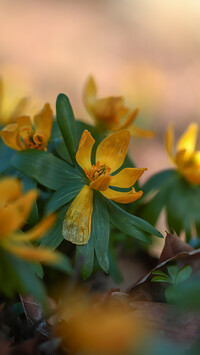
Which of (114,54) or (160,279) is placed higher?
(114,54)

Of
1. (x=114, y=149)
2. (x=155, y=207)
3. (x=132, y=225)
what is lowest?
(x=155, y=207)

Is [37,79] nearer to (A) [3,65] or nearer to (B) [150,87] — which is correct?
(A) [3,65]

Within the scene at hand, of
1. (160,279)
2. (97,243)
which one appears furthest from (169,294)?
(97,243)

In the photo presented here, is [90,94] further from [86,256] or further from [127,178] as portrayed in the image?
[86,256]

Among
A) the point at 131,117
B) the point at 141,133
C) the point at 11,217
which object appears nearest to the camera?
the point at 11,217

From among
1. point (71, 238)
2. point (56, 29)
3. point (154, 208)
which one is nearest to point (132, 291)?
point (71, 238)

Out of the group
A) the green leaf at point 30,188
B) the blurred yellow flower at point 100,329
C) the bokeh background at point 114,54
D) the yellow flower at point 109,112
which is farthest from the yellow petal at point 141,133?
the bokeh background at point 114,54

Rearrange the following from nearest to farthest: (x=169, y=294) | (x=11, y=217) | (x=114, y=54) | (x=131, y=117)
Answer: (x=11, y=217) → (x=169, y=294) → (x=131, y=117) → (x=114, y=54)

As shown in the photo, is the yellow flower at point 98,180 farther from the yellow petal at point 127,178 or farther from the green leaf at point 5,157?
the green leaf at point 5,157
